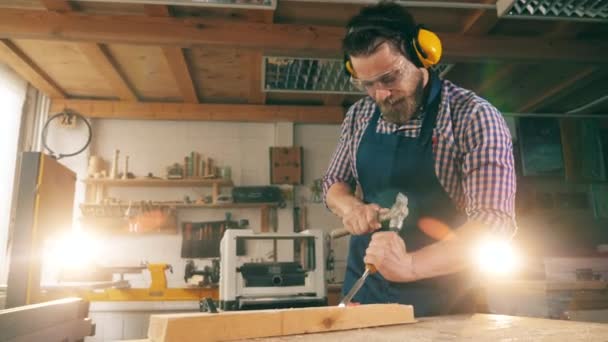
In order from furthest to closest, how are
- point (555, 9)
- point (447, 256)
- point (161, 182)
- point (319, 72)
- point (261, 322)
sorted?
point (161, 182) < point (319, 72) < point (555, 9) < point (447, 256) < point (261, 322)

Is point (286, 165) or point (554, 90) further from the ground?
point (554, 90)

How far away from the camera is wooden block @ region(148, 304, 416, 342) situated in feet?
2.84

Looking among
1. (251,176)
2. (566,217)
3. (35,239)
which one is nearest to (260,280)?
(35,239)

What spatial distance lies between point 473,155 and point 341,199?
48cm

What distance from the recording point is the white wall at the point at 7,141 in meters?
4.68

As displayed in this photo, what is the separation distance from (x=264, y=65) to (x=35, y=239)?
298cm

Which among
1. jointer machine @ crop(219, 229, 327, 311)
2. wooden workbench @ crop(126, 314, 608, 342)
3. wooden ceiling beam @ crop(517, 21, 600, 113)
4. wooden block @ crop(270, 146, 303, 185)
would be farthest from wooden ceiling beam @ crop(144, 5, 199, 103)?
wooden workbench @ crop(126, 314, 608, 342)

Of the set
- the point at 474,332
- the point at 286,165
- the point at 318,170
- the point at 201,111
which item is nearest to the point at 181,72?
the point at 201,111

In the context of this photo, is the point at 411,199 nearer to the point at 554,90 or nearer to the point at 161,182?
the point at 161,182

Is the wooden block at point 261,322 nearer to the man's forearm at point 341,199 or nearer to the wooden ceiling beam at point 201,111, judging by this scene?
the man's forearm at point 341,199

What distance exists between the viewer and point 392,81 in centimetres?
158

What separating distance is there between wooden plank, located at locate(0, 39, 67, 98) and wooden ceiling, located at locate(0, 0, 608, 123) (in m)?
0.02

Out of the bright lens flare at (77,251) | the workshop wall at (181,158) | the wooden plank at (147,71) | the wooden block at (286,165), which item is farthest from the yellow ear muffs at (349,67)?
the bright lens flare at (77,251)

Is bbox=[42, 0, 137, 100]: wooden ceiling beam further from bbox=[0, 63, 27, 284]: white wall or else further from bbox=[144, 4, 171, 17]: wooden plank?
bbox=[0, 63, 27, 284]: white wall
